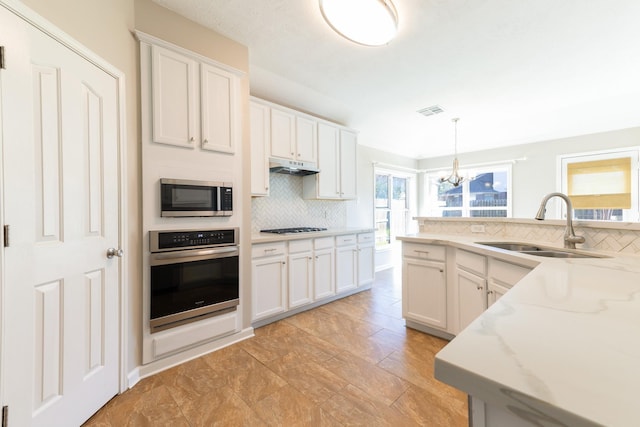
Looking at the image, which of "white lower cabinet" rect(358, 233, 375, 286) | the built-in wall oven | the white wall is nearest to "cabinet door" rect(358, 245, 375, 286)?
"white lower cabinet" rect(358, 233, 375, 286)

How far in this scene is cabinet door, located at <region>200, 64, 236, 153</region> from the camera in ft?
7.04

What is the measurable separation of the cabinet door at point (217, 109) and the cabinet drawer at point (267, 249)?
95 centimetres

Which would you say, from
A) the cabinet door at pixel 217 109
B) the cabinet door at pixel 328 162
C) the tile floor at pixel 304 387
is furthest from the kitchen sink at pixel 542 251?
the cabinet door at pixel 217 109

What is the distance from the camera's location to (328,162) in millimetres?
3666

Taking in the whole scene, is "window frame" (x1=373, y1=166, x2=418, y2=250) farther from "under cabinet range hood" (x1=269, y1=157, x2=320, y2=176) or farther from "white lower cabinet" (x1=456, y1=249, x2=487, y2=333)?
"white lower cabinet" (x1=456, y1=249, x2=487, y2=333)

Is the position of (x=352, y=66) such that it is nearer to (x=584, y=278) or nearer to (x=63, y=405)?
(x=584, y=278)

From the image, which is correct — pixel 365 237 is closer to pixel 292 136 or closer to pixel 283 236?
pixel 283 236

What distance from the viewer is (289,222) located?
11.9 ft

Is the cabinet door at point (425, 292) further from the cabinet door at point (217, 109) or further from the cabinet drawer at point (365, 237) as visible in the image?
the cabinet door at point (217, 109)

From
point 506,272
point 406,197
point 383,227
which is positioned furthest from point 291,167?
point 406,197

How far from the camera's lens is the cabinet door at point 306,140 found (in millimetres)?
3289

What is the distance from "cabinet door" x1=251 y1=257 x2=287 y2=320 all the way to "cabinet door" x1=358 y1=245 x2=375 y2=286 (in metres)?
1.33

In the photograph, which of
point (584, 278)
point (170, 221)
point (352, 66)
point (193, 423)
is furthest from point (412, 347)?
point (352, 66)

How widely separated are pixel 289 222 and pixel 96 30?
2.54 metres
